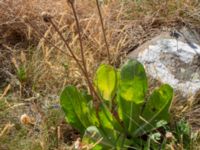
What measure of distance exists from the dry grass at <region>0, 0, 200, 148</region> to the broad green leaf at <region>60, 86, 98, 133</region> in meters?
0.23

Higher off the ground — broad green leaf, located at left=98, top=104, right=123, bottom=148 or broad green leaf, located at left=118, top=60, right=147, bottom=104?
broad green leaf, located at left=118, top=60, right=147, bottom=104

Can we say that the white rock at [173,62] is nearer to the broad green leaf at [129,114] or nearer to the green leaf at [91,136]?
the broad green leaf at [129,114]

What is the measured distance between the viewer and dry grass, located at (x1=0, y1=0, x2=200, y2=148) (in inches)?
104

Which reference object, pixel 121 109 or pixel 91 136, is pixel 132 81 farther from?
pixel 91 136

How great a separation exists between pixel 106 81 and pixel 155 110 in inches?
10.5

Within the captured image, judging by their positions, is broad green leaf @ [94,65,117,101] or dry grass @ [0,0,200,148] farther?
dry grass @ [0,0,200,148]

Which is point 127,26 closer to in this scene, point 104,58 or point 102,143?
point 104,58

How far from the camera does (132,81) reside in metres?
2.19

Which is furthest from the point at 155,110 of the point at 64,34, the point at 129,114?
the point at 64,34

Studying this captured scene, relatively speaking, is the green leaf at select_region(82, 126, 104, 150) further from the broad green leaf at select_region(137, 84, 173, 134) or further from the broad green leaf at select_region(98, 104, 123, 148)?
the broad green leaf at select_region(137, 84, 173, 134)

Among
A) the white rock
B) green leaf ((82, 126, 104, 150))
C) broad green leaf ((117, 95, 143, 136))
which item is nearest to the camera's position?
green leaf ((82, 126, 104, 150))

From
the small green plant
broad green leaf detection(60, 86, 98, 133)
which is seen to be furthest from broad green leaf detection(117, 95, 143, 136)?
broad green leaf detection(60, 86, 98, 133)

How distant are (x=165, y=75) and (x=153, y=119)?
1.51ft

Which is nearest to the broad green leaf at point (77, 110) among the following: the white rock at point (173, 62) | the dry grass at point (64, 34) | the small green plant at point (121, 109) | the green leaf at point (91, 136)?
the small green plant at point (121, 109)
